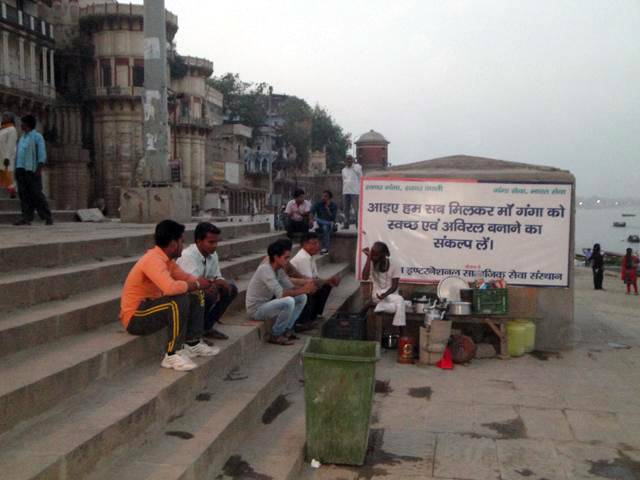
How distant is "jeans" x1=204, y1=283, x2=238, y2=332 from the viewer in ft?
19.5

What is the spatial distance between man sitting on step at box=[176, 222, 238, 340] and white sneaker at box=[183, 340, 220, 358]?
0.50 m

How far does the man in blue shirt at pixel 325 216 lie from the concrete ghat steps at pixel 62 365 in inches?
308

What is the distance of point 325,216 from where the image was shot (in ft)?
43.4

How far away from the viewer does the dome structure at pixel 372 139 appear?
1197 inches

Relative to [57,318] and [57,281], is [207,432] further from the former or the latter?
[57,281]

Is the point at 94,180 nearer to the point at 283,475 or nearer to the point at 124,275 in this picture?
the point at 124,275

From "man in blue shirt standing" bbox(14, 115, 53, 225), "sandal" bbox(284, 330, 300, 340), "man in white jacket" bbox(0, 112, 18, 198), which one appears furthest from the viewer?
"man in blue shirt standing" bbox(14, 115, 53, 225)

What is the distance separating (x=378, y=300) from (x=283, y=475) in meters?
4.41

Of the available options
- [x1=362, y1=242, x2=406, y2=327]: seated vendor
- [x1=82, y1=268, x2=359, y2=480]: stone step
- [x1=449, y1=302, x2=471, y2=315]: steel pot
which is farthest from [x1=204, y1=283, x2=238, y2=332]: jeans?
[x1=449, y1=302, x2=471, y2=315]: steel pot

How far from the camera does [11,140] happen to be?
8773mm

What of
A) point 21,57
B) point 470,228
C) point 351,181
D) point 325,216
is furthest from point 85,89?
point 470,228

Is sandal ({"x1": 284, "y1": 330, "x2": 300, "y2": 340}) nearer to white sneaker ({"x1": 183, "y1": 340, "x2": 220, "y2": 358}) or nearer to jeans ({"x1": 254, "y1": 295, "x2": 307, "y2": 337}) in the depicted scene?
jeans ({"x1": 254, "y1": 295, "x2": 307, "y2": 337})

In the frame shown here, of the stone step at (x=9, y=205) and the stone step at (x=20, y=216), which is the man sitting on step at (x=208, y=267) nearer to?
the stone step at (x=20, y=216)

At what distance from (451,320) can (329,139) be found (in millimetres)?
60117
